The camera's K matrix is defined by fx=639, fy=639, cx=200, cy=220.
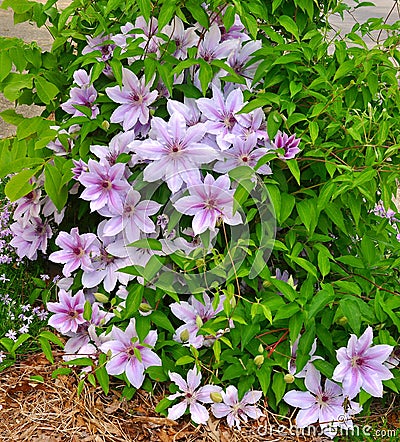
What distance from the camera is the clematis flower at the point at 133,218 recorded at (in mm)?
1728

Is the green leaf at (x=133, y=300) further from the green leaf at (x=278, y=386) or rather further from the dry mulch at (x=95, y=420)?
the green leaf at (x=278, y=386)

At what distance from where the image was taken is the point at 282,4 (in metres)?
1.96

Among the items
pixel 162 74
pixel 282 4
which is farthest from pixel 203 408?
pixel 282 4

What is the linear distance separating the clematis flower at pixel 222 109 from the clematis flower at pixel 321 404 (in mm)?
697

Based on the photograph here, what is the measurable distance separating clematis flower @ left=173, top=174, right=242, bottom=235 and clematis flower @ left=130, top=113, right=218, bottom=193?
36mm

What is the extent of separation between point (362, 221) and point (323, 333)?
469mm

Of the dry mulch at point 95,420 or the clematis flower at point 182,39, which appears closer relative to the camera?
the dry mulch at point 95,420

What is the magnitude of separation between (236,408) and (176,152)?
2.26ft

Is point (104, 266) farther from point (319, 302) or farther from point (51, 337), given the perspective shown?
point (319, 302)

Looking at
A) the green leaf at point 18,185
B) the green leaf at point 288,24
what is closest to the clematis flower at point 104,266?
the green leaf at point 18,185

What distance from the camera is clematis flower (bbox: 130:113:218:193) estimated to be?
1637 mm

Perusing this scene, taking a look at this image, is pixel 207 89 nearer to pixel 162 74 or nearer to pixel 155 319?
pixel 162 74

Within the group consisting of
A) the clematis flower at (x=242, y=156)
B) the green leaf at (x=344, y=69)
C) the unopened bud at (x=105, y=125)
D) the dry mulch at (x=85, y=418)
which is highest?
the green leaf at (x=344, y=69)

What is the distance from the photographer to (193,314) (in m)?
1.72
